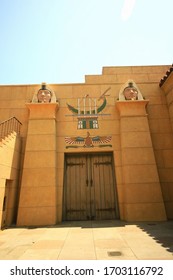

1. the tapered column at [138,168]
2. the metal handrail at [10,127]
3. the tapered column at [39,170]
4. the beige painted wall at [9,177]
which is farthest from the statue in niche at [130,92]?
the beige painted wall at [9,177]

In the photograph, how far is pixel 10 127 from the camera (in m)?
10.2

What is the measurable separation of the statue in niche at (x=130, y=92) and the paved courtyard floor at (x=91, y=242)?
22.4ft

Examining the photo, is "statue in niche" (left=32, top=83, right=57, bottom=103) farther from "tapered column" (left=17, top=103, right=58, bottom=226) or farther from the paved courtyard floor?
the paved courtyard floor

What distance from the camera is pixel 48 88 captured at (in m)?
10.6

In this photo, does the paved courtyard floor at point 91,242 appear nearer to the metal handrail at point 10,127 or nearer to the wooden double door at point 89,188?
the wooden double door at point 89,188

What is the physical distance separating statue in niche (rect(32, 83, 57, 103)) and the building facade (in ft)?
0.17

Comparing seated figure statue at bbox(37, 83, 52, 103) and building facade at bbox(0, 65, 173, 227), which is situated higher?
seated figure statue at bbox(37, 83, 52, 103)

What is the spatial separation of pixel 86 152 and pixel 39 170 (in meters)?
2.73

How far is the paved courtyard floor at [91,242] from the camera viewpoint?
440cm

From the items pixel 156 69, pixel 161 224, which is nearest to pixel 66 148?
pixel 161 224

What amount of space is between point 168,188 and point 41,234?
679 cm

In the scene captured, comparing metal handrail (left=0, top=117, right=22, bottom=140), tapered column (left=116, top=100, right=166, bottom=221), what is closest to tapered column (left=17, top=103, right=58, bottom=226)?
metal handrail (left=0, top=117, right=22, bottom=140)

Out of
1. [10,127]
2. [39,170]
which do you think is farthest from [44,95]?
[39,170]

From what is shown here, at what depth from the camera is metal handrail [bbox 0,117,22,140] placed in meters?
10.1
